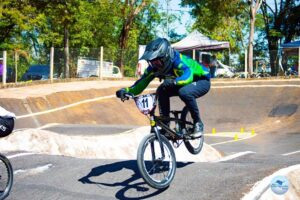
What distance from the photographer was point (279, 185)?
21.2 feet

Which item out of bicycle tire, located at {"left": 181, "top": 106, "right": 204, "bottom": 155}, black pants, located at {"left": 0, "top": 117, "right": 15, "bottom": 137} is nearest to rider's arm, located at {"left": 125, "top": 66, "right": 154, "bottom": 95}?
bicycle tire, located at {"left": 181, "top": 106, "right": 204, "bottom": 155}

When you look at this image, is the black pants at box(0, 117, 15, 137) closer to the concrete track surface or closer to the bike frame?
the concrete track surface

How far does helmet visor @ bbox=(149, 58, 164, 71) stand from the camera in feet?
22.3

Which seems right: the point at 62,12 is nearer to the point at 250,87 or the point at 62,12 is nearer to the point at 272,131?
the point at 250,87

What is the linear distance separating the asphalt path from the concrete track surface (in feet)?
0.04

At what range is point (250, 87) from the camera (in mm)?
29812

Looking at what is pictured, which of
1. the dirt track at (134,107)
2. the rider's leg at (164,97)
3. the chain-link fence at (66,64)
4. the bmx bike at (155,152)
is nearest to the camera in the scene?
the bmx bike at (155,152)

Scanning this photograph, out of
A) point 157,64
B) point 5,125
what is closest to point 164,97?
point 157,64

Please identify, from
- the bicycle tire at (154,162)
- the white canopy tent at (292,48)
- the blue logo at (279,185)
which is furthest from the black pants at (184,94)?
the white canopy tent at (292,48)

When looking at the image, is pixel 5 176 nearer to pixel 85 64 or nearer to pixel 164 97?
pixel 164 97

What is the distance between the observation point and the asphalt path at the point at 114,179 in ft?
20.9

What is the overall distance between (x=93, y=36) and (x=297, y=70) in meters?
37.3

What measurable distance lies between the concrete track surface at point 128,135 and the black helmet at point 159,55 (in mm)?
1518

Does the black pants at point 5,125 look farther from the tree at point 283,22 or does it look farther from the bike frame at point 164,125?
the tree at point 283,22
